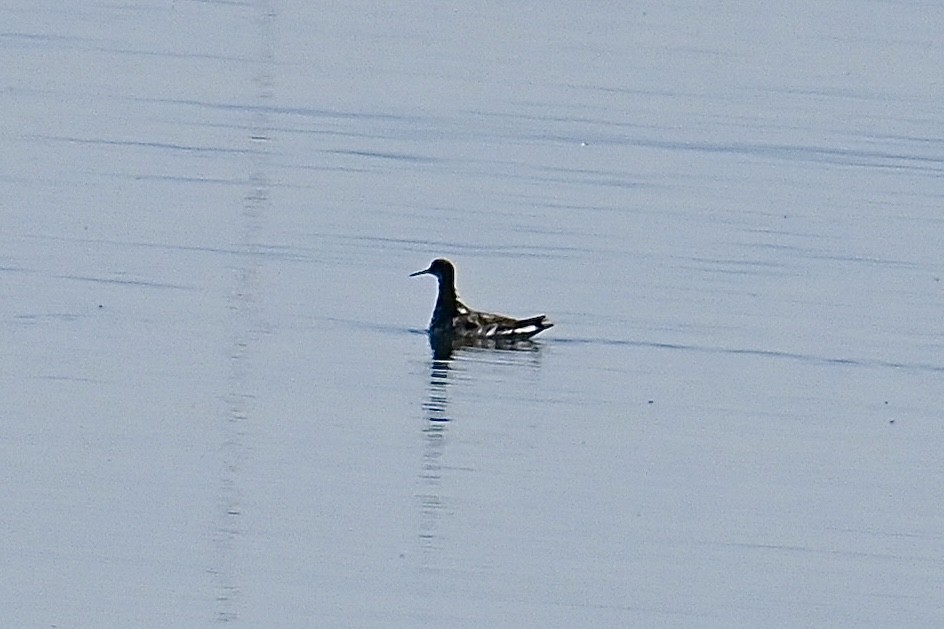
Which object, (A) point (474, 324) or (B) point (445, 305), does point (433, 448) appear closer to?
(A) point (474, 324)

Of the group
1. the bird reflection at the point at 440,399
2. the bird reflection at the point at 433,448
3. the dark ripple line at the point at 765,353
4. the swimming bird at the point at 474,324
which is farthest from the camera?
the swimming bird at the point at 474,324

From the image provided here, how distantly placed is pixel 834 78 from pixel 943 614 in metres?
27.0

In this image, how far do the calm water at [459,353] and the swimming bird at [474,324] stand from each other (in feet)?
0.68

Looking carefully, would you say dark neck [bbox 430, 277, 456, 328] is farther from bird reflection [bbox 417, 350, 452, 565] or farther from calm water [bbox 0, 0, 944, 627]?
bird reflection [bbox 417, 350, 452, 565]

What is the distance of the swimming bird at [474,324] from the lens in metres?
19.2

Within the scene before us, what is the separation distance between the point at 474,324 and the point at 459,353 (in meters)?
0.44

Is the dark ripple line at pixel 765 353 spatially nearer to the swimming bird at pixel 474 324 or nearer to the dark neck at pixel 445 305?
the swimming bird at pixel 474 324

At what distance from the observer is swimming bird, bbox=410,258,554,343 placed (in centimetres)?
1922

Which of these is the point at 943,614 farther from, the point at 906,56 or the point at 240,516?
the point at 906,56

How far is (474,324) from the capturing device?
63.6 ft

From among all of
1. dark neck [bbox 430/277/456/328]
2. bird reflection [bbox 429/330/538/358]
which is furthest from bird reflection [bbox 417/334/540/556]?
dark neck [bbox 430/277/456/328]

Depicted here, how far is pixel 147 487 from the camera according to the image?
45.4 feet

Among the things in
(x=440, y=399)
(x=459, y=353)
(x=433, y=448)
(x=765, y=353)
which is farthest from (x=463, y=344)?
(x=433, y=448)

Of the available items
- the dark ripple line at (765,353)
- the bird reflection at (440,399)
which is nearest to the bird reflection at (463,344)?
the bird reflection at (440,399)
